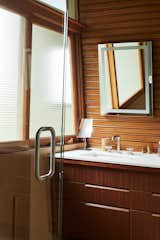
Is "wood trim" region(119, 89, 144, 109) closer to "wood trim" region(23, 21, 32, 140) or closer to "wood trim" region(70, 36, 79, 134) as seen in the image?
"wood trim" region(70, 36, 79, 134)

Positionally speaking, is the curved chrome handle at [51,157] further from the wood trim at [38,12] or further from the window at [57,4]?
the window at [57,4]

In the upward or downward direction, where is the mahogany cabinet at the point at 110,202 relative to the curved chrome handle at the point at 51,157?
downward

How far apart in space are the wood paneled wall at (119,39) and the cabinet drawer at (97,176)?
1.96 ft

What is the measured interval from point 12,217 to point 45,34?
1.38 metres

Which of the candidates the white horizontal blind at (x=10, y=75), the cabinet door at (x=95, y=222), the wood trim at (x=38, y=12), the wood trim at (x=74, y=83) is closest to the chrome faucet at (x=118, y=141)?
the wood trim at (x=74, y=83)

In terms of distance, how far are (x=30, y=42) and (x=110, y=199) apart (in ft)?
4.54

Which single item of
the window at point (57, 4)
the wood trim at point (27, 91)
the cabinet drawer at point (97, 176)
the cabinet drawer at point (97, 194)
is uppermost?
the window at point (57, 4)

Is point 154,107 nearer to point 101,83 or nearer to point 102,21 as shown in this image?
point 101,83

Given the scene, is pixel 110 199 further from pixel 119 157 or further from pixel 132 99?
pixel 132 99

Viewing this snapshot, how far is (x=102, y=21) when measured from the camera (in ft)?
11.3

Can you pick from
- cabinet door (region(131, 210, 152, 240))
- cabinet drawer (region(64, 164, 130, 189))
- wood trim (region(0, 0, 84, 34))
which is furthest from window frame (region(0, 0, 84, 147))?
cabinet door (region(131, 210, 152, 240))

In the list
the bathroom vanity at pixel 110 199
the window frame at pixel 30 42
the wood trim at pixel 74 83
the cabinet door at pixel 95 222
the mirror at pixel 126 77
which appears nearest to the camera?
the window frame at pixel 30 42

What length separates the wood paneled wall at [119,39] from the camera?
3.20 meters

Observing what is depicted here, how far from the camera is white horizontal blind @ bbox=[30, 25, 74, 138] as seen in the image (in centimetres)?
245
